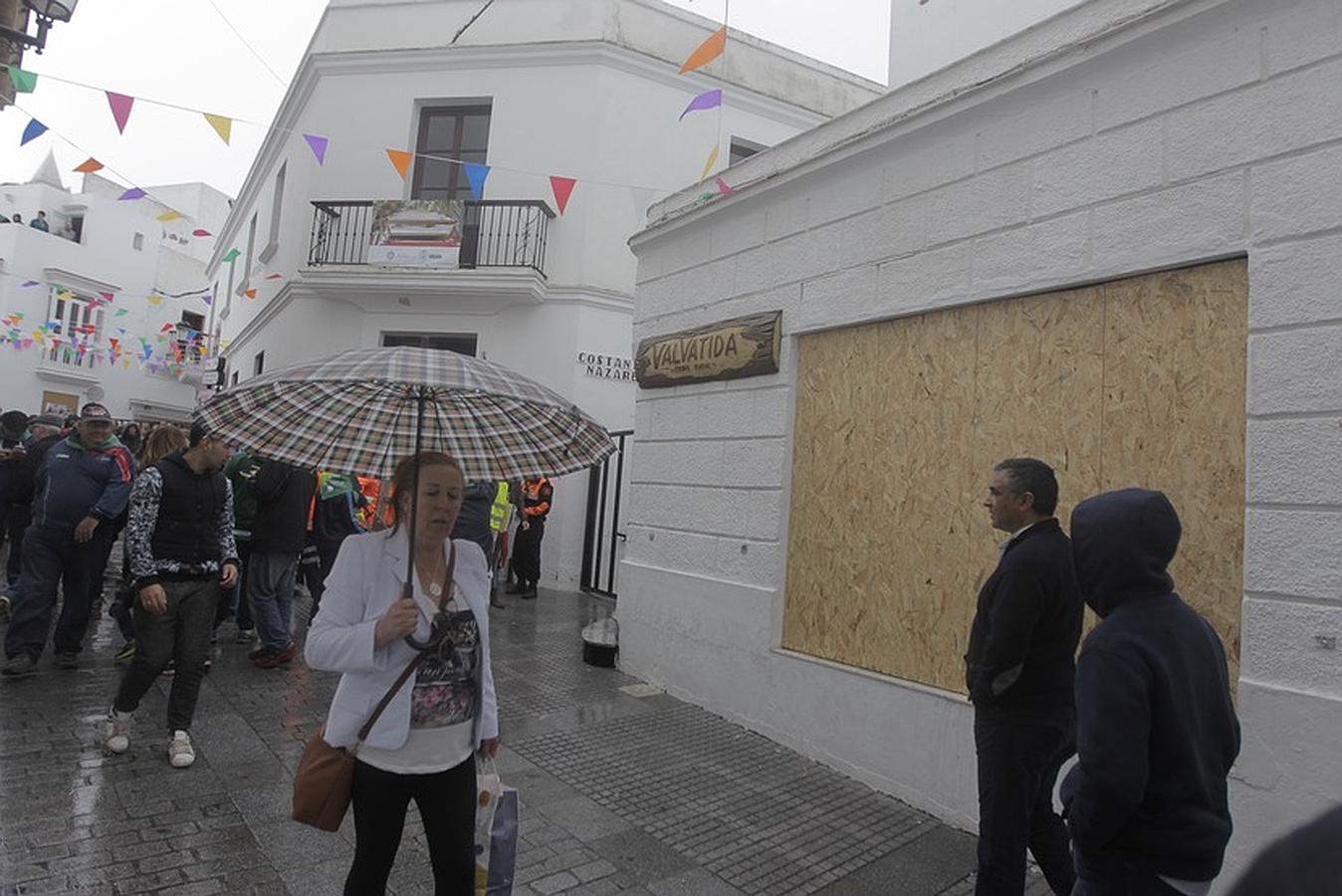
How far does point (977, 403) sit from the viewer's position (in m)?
4.28

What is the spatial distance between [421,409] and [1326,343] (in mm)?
3324

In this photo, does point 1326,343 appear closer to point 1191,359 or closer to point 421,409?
point 1191,359

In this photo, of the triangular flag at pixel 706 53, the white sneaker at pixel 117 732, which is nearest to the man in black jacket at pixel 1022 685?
the white sneaker at pixel 117 732

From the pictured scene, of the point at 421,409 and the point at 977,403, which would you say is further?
the point at 977,403

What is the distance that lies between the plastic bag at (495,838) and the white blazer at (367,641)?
165 mm

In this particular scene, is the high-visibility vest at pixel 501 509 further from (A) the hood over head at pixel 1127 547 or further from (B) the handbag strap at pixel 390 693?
(A) the hood over head at pixel 1127 547

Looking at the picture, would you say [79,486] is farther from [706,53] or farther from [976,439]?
[706,53]

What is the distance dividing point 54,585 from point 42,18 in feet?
16.6

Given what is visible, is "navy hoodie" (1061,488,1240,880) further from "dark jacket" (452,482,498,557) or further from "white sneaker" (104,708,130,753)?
"dark jacket" (452,482,498,557)

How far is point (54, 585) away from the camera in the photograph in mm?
5578

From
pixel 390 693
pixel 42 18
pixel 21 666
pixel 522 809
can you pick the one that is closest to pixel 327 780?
pixel 390 693

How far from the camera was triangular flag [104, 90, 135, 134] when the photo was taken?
7332 millimetres

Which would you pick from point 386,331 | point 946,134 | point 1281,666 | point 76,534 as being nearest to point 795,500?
point 946,134

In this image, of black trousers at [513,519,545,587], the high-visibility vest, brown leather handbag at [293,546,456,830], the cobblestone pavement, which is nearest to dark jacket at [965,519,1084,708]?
the cobblestone pavement
